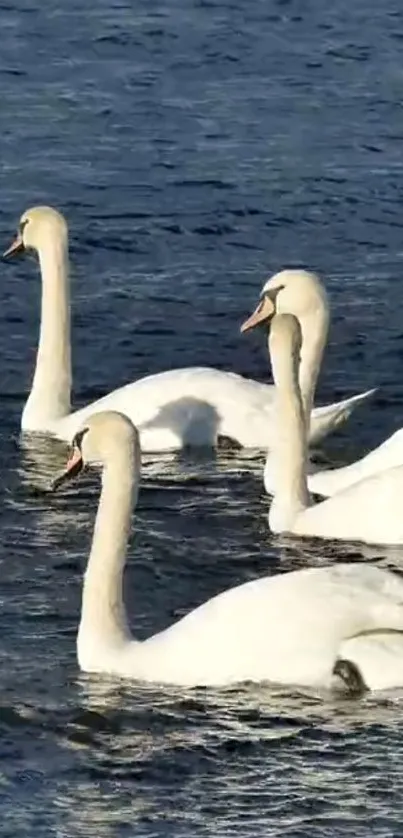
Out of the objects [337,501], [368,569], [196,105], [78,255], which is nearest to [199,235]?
[78,255]

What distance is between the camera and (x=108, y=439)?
13148mm

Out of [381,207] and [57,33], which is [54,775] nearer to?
[381,207]

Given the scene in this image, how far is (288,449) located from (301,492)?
26cm

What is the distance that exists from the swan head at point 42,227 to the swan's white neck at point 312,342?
1846 mm

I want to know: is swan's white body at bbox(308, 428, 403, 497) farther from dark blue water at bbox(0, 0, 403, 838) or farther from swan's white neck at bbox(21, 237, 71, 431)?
swan's white neck at bbox(21, 237, 71, 431)

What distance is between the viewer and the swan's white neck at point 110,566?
1297cm

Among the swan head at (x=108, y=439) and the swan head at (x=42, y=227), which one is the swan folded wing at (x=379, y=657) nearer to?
the swan head at (x=108, y=439)

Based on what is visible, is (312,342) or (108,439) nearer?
(108,439)

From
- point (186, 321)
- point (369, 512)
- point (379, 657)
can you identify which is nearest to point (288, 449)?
point (369, 512)

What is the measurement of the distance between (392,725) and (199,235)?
9.13 meters

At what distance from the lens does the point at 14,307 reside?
19.3 meters

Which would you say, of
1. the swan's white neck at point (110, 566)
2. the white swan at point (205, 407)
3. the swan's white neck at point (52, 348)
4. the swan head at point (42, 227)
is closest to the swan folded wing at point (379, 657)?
the swan's white neck at point (110, 566)

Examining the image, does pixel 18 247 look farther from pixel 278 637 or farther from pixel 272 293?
pixel 278 637

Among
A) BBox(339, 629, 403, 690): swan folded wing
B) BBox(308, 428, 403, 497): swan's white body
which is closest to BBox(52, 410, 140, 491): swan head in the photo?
BBox(339, 629, 403, 690): swan folded wing
